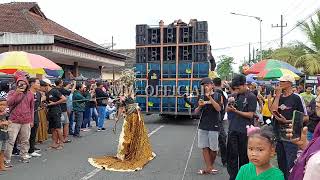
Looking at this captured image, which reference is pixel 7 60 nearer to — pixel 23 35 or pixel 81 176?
pixel 81 176

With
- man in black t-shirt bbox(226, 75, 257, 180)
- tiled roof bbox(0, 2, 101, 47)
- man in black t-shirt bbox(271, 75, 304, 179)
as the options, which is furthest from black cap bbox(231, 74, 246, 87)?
tiled roof bbox(0, 2, 101, 47)

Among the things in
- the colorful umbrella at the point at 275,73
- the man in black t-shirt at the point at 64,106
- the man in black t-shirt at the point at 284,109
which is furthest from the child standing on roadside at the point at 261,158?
the man in black t-shirt at the point at 64,106

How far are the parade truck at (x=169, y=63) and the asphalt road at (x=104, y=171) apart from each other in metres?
2.73

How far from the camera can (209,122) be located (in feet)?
25.2

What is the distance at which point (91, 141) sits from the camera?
39.5 feet

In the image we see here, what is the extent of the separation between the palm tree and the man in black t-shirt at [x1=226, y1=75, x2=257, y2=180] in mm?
16483

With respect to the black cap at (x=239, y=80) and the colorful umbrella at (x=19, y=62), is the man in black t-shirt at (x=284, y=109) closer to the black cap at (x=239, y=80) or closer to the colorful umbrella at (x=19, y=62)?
the black cap at (x=239, y=80)

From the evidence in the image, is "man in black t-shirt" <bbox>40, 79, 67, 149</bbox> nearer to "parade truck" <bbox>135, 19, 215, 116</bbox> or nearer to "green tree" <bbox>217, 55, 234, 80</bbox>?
"parade truck" <bbox>135, 19, 215, 116</bbox>

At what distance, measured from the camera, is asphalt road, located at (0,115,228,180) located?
7.63 metres

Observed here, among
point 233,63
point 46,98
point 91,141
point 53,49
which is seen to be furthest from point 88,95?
point 233,63

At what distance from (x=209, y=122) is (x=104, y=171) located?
87.3 inches

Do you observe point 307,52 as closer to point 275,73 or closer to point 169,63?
point 169,63

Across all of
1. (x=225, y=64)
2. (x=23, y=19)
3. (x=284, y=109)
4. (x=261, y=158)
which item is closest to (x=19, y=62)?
(x=284, y=109)

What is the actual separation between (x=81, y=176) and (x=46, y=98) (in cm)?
373
